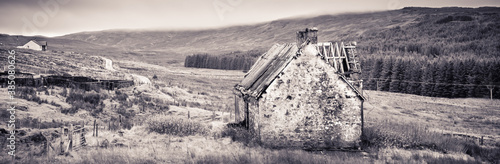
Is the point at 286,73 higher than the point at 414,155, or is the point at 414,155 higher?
the point at 286,73

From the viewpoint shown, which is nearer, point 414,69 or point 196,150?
point 196,150

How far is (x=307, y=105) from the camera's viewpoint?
15.6m

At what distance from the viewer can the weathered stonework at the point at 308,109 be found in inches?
603

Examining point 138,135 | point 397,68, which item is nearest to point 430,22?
point 397,68

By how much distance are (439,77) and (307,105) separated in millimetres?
42948

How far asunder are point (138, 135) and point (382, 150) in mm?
11192

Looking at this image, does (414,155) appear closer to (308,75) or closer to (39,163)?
(308,75)

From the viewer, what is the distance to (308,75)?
15703mm

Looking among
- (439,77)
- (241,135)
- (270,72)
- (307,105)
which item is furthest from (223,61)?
(307,105)

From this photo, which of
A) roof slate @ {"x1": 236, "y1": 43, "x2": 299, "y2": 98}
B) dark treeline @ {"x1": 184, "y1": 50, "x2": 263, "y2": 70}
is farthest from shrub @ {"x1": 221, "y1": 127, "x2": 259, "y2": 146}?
dark treeline @ {"x1": 184, "y1": 50, "x2": 263, "y2": 70}

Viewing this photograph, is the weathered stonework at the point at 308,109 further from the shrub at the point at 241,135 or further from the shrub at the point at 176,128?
the shrub at the point at 176,128

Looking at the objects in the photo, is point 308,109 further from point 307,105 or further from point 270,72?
point 270,72

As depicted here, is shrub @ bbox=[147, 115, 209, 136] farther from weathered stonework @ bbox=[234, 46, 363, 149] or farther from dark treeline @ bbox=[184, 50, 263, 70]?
dark treeline @ bbox=[184, 50, 263, 70]

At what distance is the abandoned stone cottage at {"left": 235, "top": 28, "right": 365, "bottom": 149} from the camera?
1531cm
